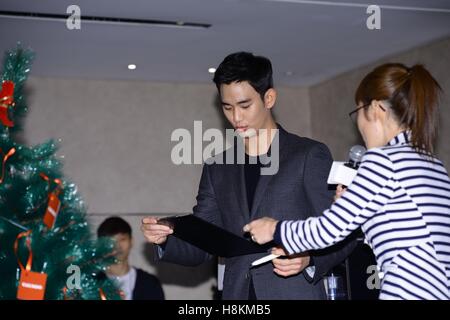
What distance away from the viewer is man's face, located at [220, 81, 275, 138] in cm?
269

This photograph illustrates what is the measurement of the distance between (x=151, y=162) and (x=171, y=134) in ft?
1.07

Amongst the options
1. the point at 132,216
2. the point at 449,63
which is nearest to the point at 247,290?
the point at 449,63

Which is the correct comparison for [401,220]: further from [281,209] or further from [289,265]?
[281,209]

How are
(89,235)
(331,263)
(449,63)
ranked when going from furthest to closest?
(449,63) → (89,235) → (331,263)

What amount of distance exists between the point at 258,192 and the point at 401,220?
0.73m

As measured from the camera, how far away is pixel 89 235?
266 centimetres

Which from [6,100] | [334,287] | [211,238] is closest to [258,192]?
[211,238]

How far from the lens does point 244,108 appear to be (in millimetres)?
2699

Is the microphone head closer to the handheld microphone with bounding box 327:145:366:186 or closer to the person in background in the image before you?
the handheld microphone with bounding box 327:145:366:186

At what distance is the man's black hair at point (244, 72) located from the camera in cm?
272

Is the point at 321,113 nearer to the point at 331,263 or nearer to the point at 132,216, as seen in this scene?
the point at 132,216

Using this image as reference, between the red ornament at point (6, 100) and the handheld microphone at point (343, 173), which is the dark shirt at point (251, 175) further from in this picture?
the red ornament at point (6, 100)

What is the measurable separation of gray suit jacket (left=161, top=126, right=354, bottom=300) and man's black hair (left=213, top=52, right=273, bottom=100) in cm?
19

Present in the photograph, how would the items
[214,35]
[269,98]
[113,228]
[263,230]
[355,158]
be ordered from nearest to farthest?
[263,230], [355,158], [269,98], [214,35], [113,228]
